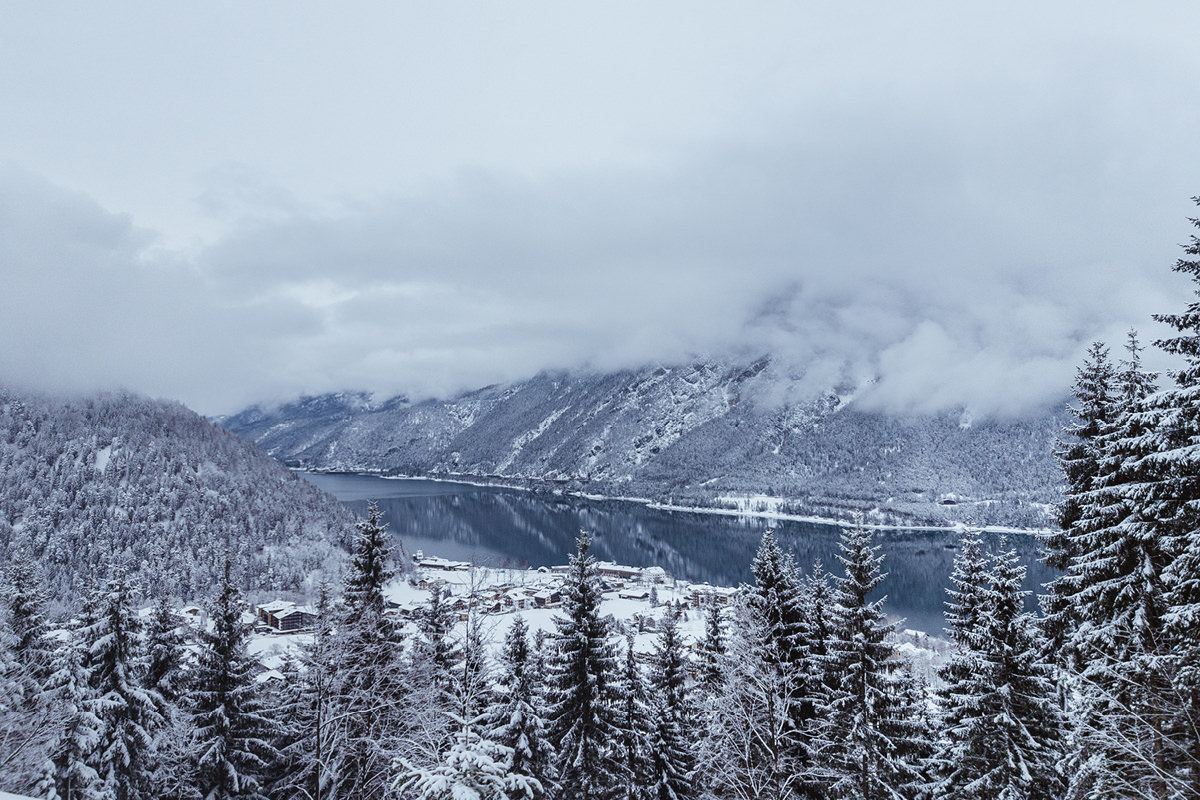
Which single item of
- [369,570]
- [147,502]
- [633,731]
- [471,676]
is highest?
[369,570]

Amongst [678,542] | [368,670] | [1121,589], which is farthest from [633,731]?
[678,542]

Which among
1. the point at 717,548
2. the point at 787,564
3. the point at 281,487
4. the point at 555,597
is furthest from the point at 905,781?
the point at 281,487

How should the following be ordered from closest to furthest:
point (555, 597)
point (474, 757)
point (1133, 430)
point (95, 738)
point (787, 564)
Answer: point (474, 757)
point (1133, 430)
point (95, 738)
point (787, 564)
point (555, 597)

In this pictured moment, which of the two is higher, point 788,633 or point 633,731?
point 788,633

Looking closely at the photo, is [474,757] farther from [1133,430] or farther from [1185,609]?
[1133,430]

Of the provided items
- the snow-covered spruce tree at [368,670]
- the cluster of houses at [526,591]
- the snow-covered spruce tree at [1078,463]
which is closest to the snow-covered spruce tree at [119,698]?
the snow-covered spruce tree at [368,670]

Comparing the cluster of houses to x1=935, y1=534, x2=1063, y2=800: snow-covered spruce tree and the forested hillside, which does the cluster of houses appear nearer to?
the forested hillside

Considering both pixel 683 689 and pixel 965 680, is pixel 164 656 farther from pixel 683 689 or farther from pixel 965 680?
pixel 965 680

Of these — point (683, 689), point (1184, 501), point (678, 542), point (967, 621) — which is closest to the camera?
point (1184, 501)
